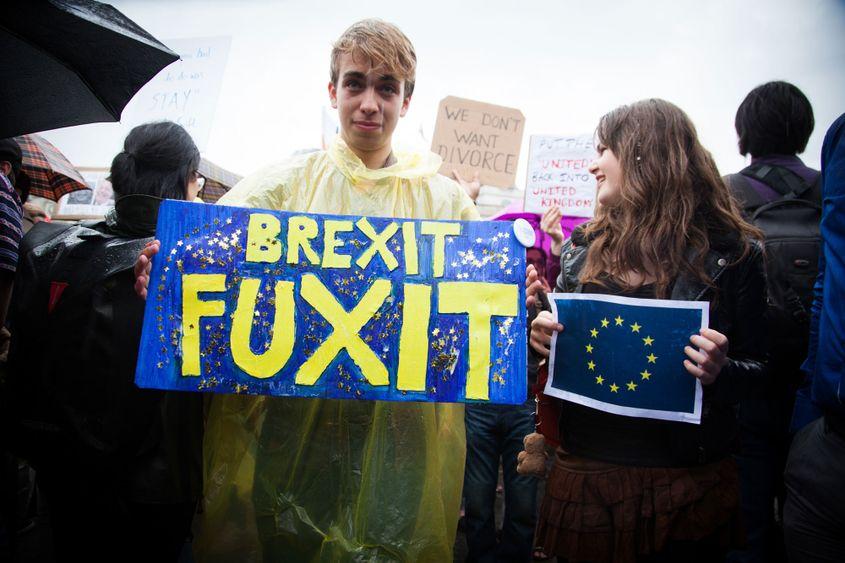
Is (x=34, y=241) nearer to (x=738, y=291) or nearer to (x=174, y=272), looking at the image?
(x=174, y=272)

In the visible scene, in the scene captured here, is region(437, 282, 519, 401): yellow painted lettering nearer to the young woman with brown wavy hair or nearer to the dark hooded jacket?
the young woman with brown wavy hair

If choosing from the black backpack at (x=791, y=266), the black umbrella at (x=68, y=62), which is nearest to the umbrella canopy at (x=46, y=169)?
the black umbrella at (x=68, y=62)

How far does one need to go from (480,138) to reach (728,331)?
2.72 m

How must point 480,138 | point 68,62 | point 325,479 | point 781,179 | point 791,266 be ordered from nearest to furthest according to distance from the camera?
point 325,479 → point 68,62 → point 791,266 → point 781,179 → point 480,138

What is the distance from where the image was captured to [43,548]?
2.83m

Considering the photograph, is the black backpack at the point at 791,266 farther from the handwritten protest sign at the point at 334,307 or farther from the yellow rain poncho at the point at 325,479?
the yellow rain poncho at the point at 325,479

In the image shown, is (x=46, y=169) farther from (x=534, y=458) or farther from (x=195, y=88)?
(x=534, y=458)

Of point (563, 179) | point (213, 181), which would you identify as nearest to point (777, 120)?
point (563, 179)

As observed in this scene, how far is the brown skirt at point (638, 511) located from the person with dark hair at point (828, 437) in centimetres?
15

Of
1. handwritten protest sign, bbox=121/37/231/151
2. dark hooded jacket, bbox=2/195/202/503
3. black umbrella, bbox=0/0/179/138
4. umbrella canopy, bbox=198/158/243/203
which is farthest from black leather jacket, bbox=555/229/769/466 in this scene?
umbrella canopy, bbox=198/158/243/203

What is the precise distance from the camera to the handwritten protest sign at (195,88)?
3.65 metres

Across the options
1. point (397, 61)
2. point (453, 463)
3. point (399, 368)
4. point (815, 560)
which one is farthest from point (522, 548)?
point (397, 61)

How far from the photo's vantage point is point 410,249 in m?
1.48

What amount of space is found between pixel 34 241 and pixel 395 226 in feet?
4.28
